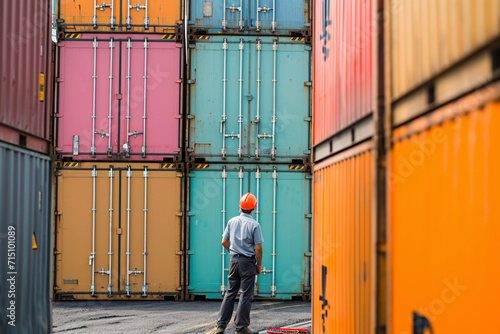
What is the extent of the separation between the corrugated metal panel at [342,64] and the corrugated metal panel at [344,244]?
0.38 m

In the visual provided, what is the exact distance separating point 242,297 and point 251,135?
12.3 ft

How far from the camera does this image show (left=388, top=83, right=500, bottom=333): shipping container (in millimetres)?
2377

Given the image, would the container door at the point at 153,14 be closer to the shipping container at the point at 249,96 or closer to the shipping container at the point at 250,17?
the shipping container at the point at 250,17

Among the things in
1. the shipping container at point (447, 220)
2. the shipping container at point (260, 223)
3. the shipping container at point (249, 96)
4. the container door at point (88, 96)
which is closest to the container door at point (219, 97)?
the shipping container at point (249, 96)

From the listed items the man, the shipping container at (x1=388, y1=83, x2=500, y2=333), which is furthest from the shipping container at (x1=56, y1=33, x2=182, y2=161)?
the shipping container at (x1=388, y1=83, x2=500, y2=333)

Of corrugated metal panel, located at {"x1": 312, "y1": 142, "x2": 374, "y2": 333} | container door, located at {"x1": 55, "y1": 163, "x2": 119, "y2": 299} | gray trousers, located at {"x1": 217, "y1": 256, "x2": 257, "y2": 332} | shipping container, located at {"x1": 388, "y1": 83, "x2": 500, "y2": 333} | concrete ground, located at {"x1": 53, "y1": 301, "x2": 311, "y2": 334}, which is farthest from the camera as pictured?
container door, located at {"x1": 55, "y1": 163, "x2": 119, "y2": 299}

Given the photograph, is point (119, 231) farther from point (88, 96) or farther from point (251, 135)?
point (251, 135)

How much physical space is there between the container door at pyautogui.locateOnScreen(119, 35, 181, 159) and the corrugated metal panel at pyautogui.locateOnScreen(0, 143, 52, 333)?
3.70 meters

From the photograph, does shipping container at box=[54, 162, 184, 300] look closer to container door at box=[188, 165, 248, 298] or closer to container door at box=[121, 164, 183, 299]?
container door at box=[121, 164, 183, 299]

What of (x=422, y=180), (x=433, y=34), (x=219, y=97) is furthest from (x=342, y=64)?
(x=219, y=97)

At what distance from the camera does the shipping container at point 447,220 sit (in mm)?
Result: 2377

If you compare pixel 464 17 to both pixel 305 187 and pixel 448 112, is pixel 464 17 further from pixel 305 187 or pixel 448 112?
pixel 305 187

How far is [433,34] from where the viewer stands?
3.05 metres

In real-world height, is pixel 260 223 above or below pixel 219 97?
below
